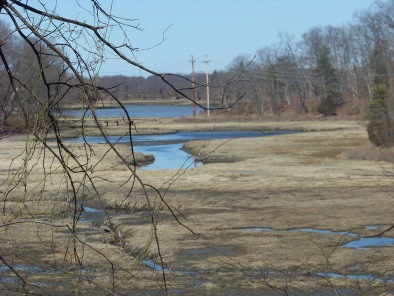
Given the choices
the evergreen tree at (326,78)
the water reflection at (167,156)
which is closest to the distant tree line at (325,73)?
the evergreen tree at (326,78)

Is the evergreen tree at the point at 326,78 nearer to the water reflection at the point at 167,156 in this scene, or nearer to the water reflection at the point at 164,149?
the water reflection at the point at 164,149

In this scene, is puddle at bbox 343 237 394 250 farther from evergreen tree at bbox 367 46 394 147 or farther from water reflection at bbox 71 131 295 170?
evergreen tree at bbox 367 46 394 147

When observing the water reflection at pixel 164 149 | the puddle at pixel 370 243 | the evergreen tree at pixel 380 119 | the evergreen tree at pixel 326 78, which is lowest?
the water reflection at pixel 164 149

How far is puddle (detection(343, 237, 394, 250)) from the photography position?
14.9 m

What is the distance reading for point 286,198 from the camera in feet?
72.4

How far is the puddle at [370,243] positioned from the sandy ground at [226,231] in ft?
0.59

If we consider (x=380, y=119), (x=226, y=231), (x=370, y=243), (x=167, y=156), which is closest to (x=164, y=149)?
(x=167, y=156)

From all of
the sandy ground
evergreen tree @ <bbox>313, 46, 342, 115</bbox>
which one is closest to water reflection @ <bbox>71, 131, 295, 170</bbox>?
the sandy ground

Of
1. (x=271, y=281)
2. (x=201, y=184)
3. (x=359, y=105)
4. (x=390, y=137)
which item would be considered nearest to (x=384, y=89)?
(x=390, y=137)

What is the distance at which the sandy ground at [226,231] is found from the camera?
10.7m

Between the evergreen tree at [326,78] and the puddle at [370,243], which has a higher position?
the evergreen tree at [326,78]

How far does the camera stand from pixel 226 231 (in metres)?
16.8

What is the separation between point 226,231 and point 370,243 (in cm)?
364

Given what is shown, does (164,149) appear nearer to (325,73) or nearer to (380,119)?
(380,119)
